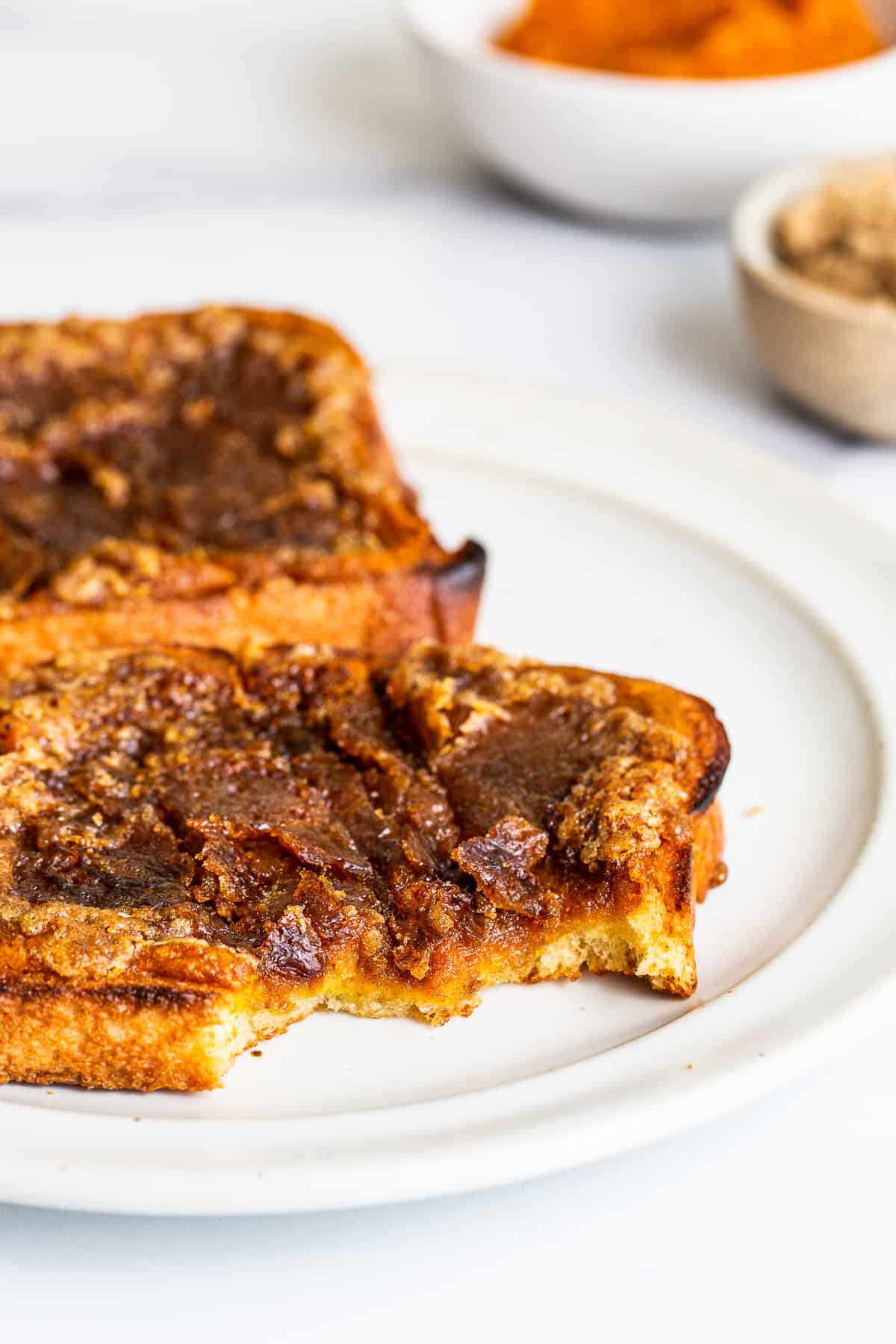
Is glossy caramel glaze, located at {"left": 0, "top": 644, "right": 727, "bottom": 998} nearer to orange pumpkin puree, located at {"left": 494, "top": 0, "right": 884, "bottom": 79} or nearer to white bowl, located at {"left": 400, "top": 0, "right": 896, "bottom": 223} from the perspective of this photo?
white bowl, located at {"left": 400, "top": 0, "right": 896, "bottom": 223}

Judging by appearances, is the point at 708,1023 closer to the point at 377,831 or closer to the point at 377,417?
the point at 377,831


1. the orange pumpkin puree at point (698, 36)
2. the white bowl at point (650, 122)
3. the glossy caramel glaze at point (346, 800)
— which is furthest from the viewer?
the orange pumpkin puree at point (698, 36)

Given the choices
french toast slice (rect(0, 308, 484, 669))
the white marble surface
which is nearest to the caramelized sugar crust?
french toast slice (rect(0, 308, 484, 669))

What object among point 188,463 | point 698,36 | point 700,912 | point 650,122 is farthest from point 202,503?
point 698,36

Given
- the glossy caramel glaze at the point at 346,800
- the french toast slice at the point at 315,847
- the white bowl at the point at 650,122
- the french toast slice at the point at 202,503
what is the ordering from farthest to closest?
the white bowl at the point at 650,122
the french toast slice at the point at 202,503
the glossy caramel glaze at the point at 346,800
the french toast slice at the point at 315,847

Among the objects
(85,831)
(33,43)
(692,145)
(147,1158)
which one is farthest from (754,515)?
(33,43)

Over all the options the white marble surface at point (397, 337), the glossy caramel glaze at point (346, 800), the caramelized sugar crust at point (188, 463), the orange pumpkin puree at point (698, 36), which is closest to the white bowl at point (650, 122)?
the orange pumpkin puree at point (698, 36)

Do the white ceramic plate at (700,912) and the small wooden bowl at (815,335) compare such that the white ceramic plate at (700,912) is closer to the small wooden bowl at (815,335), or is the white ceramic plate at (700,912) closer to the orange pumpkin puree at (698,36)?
the small wooden bowl at (815,335)
